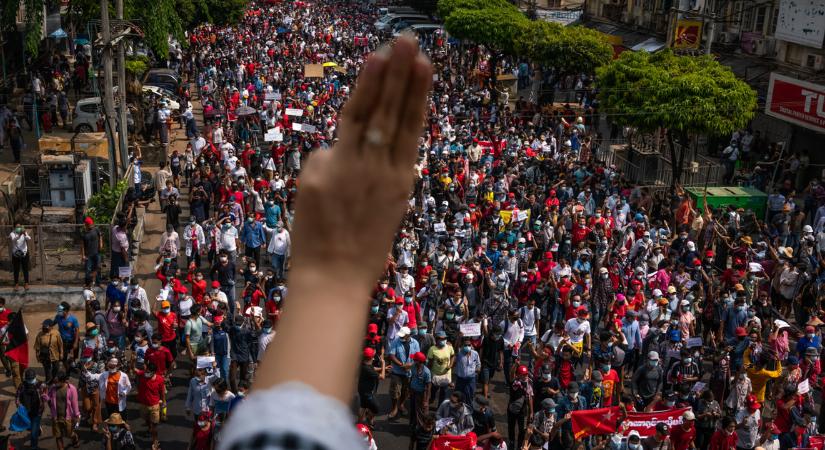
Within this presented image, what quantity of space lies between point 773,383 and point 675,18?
698 inches

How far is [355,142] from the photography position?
1.39 m

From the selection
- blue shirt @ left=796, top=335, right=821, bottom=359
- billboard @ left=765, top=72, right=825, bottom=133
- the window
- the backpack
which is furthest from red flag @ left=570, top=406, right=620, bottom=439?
the window

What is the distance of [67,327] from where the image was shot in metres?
13.2

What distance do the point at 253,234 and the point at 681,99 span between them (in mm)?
11226

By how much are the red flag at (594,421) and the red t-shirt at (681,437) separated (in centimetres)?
68

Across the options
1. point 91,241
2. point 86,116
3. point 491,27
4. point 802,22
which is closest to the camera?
point 91,241

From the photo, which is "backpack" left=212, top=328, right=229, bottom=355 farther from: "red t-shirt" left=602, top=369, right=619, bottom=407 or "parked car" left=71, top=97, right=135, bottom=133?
"parked car" left=71, top=97, right=135, bottom=133

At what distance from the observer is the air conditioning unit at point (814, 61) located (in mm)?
26500

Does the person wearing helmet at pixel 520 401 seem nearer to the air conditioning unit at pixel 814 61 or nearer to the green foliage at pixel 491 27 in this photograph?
the air conditioning unit at pixel 814 61

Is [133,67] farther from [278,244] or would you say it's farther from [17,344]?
[17,344]

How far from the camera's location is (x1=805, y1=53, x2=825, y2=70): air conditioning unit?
26.5 metres

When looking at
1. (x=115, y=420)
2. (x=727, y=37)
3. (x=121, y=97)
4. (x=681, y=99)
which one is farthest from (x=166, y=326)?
(x=727, y=37)

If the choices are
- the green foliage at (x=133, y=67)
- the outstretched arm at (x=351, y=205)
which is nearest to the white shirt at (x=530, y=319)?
the outstretched arm at (x=351, y=205)

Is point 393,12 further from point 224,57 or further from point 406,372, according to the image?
point 406,372
